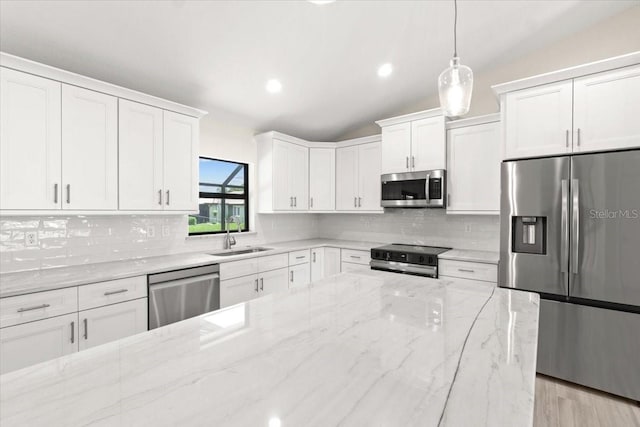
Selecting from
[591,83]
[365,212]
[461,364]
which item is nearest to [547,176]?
[591,83]

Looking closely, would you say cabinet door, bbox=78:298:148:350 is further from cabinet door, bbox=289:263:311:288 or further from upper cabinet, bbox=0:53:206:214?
cabinet door, bbox=289:263:311:288

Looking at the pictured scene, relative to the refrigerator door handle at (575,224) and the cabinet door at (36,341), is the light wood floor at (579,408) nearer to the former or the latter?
the refrigerator door handle at (575,224)

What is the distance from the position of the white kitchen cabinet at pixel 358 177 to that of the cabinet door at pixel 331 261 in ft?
2.16

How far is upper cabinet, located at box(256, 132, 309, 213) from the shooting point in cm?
405

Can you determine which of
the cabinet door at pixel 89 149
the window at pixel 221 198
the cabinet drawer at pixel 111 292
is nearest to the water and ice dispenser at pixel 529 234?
the window at pixel 221 198

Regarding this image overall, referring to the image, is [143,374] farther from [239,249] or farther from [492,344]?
[239,249]

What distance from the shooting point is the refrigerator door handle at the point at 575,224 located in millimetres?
2451

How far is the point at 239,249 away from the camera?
12.5 ft

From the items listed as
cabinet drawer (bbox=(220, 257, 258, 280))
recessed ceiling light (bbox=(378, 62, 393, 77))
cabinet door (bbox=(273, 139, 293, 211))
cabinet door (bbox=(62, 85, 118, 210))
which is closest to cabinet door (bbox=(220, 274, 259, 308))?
cabinet drawer (bbox=(220, 257, 258, 280))

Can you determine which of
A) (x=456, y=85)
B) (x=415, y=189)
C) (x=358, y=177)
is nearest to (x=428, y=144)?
(x=415, y=189)

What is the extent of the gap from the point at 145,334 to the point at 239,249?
274cm

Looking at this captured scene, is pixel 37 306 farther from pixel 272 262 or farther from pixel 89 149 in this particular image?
pixel 272 262

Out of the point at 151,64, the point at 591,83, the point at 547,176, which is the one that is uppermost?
the point at 151,64

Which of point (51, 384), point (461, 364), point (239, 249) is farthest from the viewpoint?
point (239, 249)
